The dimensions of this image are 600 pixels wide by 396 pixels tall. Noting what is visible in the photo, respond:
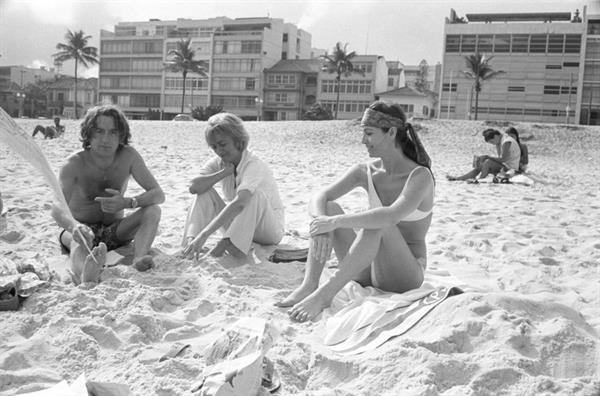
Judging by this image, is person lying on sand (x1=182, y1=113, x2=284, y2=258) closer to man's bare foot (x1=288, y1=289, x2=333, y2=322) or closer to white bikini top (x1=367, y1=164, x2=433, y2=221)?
white bikini top (x1=367, y1=164, x2=433, y2=221)

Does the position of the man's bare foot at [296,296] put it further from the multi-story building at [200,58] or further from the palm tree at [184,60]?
the multi-story building at [200,58]

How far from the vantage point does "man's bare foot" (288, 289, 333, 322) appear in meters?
2.74

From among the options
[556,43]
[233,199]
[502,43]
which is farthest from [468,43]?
[233,199]

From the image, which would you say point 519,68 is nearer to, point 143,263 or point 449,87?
point 449,87

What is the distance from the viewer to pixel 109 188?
3.84 m

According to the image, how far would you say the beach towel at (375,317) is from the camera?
245 centimetres

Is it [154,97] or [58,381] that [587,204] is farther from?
A: [154,97]

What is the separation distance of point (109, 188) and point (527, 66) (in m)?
51.9

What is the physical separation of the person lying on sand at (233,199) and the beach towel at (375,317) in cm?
109

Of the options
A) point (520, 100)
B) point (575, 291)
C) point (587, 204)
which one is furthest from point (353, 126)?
point (520, 100)

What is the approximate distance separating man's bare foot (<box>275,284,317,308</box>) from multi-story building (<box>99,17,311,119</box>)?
54936 mm

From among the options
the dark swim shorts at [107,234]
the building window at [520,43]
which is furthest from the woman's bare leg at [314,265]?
the building window at [520,43]

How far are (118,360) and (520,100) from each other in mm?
52983

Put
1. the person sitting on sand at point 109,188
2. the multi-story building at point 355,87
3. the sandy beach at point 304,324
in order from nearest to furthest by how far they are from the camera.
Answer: the sandy beach at point 304,324
the person sitting on sand at point 109,188
the multi-story building at point 355,87
